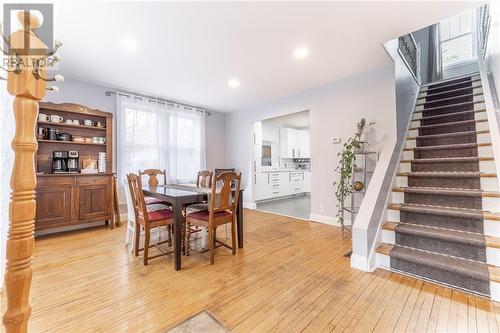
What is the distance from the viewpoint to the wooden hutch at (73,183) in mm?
3174

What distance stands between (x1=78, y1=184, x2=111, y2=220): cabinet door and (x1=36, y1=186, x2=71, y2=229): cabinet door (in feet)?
0.57

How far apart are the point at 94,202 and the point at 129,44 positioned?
2546mm

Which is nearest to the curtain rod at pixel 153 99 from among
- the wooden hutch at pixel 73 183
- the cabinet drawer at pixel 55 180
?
the wooden hutch at pixel 73 183

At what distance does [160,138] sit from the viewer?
465 cm

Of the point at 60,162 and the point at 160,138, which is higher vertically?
the point at 160,138

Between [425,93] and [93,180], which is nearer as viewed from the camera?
[93,180]

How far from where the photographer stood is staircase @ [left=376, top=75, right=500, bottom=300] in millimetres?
1920

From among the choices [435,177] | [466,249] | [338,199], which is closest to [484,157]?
[435,177]

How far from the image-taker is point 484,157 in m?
2.48

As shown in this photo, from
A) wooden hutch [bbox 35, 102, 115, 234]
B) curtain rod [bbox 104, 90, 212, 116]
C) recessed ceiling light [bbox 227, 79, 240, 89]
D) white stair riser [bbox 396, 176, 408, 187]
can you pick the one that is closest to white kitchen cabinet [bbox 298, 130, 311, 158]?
curtain rod [bbox 104, 90, 212, 116]

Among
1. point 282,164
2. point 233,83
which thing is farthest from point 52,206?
point 282,164

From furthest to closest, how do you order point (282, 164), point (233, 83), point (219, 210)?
point (282, 164) < point (233, 83) < point (219, 210)

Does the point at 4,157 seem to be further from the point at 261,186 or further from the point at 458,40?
the point at 458,40

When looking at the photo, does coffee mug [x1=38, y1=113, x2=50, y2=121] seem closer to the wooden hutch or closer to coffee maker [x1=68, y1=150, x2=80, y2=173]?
the wooden hutch
